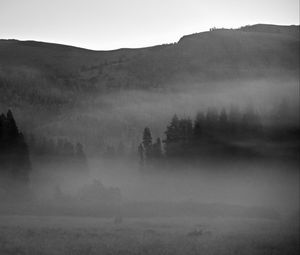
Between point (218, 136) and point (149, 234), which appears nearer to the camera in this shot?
point (149, 234)

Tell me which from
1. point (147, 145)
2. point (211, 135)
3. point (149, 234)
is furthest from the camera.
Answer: point (147, 145)

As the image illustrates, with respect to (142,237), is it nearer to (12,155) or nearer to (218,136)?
(12,155)

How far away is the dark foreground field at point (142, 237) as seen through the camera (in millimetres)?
27188

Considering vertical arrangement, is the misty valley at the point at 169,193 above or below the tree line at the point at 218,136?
below

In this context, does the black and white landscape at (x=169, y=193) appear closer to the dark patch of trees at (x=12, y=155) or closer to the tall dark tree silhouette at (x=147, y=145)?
the dark patch of trees at (x=12, y=155)

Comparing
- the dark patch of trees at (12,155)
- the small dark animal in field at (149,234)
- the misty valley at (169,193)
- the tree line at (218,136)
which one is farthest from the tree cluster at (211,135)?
the small dark animal in field at (149,234)

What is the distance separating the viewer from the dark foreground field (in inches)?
1070

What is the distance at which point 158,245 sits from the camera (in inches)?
1141

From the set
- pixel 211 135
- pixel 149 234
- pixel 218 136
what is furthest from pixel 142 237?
pixel 211 135

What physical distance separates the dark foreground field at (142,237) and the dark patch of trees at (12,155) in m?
21.7

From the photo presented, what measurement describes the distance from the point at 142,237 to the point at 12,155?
38.0 metres

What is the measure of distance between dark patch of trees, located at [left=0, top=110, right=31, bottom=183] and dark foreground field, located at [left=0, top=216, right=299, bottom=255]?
21.7m

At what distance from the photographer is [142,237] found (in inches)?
1261

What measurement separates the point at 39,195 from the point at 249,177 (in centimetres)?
2833
